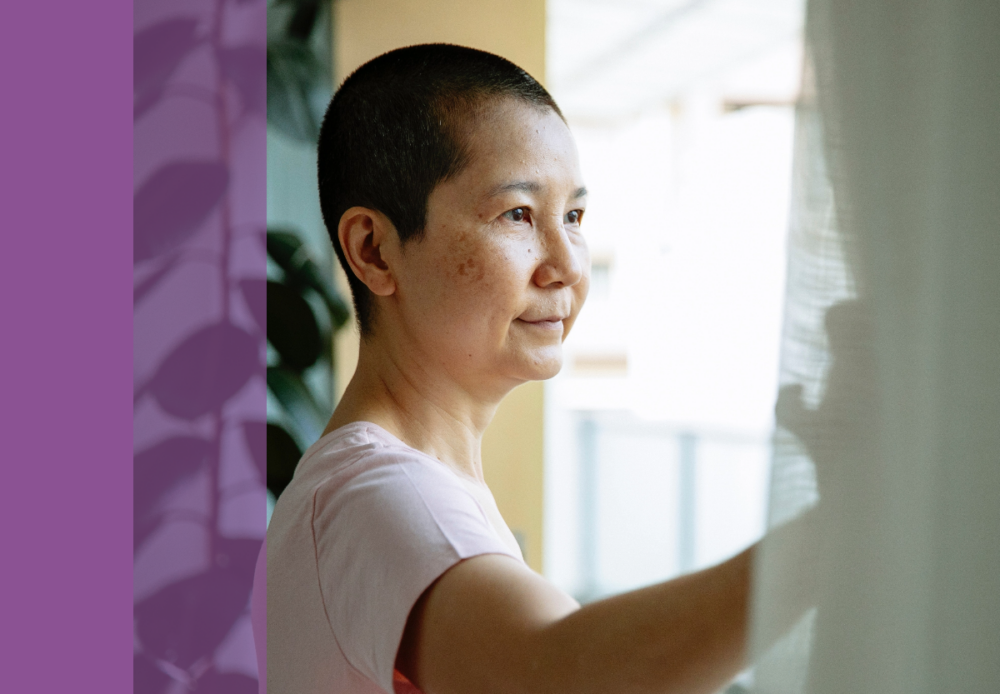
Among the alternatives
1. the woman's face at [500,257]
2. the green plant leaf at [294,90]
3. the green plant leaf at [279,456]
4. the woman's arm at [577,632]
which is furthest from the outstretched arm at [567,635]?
the green plant leaf at [294,90]

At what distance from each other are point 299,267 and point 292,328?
0.40ft

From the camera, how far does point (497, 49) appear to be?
158 cm

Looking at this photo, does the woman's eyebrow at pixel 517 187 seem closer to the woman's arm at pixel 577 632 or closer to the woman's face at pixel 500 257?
the woman's face at pixel 500 257

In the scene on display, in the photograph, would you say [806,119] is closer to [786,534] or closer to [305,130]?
[786,534]

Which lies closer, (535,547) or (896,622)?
(896,622)

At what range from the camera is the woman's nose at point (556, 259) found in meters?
0.68

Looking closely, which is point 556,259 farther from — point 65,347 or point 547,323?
point 65,347

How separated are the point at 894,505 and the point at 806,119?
6.5 inches

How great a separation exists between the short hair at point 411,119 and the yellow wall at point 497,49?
0.90 m

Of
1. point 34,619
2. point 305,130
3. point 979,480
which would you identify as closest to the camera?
point 979,480

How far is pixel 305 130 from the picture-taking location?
155cm

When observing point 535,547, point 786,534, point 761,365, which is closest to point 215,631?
point 535,547

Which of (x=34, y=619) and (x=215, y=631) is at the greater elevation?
(x=34, y=619)

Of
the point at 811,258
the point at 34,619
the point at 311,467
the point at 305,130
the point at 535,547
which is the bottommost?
the point at 535,547
